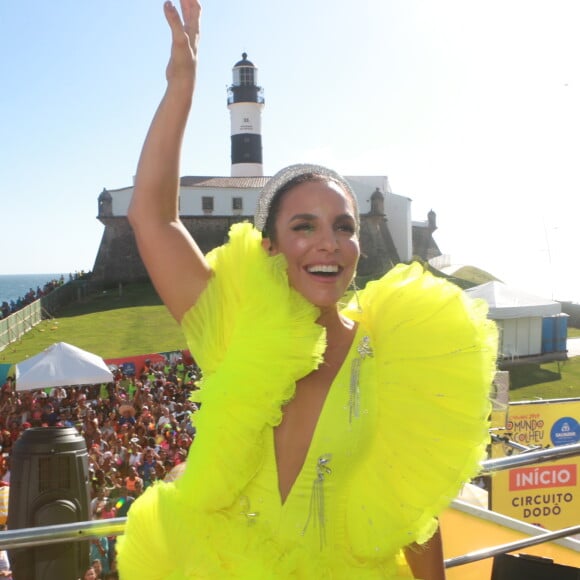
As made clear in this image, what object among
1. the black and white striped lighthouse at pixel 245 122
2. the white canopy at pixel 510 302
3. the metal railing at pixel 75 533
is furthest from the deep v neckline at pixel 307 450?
the black and white striped lighthouse at pixel 245 122

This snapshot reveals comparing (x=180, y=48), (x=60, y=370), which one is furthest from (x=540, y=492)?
(x=60, y=370)

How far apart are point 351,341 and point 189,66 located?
0.83 m

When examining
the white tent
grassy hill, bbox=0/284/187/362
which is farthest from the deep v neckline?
grassy hill, bbox=0/284/187/362

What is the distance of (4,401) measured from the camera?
46.0 ft

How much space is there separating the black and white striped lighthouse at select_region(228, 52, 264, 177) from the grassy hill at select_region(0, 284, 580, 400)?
1531 centimetres

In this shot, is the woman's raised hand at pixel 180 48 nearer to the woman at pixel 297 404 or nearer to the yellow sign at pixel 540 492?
the woman at pixel 297 404

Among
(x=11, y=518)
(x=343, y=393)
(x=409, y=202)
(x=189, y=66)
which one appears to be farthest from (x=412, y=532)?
(x=409, y=202)

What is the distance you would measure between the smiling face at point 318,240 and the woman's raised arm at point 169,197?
9.3 inches

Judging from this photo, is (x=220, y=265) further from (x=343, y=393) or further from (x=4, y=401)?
(x=4, y=401)

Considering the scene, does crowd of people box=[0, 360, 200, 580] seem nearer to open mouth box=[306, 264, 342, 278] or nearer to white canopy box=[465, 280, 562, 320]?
open mouth box=[306, 264, 342, 278]

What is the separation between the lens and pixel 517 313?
19.3 metres

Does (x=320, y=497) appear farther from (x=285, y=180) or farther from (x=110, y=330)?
(x=110, y=330)

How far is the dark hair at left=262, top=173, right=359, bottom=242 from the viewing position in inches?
67.2

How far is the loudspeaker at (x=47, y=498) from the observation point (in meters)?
2.35
